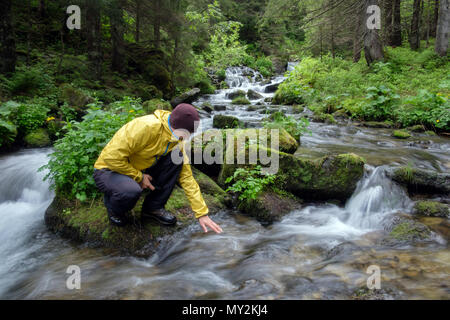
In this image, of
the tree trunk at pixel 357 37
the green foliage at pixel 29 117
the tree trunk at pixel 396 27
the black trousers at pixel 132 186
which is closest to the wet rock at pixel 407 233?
the black trousers at pixel 132 186

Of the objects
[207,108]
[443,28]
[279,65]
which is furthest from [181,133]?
[279,65]

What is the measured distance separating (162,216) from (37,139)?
5.66m

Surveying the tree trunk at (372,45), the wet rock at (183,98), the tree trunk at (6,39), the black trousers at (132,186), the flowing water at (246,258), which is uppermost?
the tree trunk at (372,45)

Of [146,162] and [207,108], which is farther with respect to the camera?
[207,108]

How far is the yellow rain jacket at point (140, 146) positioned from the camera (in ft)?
9.38

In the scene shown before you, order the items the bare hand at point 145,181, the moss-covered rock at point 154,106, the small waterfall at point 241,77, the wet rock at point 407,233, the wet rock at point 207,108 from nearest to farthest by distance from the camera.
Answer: the bare hand at point 145,181 < the wet rock at point 407,233 < the moss-covered rock at point 154,106 < the wet rock at point 207,108 < the small waterfall at point 241,77

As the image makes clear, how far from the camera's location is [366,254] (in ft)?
11.5

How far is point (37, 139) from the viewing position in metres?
7.38

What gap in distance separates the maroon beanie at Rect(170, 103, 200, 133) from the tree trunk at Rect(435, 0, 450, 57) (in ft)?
55.0

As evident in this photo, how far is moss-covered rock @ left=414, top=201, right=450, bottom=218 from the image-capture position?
4301 mm

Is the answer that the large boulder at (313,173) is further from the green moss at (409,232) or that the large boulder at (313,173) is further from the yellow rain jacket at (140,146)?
the yellow rain jacket at (140,146)

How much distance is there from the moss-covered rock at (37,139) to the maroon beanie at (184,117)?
6.33 meters

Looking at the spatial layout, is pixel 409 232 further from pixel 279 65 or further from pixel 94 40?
pixel 279 65

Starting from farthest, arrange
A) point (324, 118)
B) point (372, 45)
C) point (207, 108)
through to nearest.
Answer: point (207, 108) → point (372, 45) → point (324, 118)
